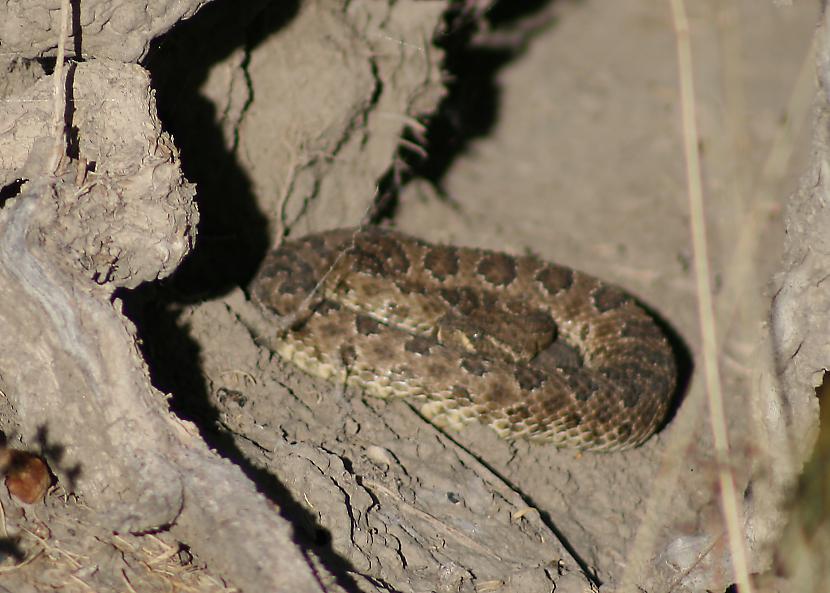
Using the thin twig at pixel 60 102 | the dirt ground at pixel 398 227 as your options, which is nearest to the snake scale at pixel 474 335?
the dirt ground at pixel 398 227

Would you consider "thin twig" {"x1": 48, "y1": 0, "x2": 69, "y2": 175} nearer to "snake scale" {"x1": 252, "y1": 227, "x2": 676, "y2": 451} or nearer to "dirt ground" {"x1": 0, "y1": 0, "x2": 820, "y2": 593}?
"dirt ground" {"x1": 0, "y1": 0, "x2": 820, "y2": 593}

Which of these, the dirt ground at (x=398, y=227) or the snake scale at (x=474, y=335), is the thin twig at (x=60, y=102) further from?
the snake scale at (x=474, y=335)

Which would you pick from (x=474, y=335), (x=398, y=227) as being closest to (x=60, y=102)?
(x=474, y=335)

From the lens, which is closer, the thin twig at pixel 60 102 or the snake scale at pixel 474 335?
the thin twig at pixel 60 102

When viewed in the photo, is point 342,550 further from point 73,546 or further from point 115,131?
point 115,131

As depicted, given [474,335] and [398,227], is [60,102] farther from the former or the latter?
[398,227]

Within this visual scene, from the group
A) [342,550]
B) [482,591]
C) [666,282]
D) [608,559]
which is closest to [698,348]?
[666,282]

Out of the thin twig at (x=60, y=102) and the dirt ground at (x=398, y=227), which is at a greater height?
the thin twig at (x=60, y=102)
